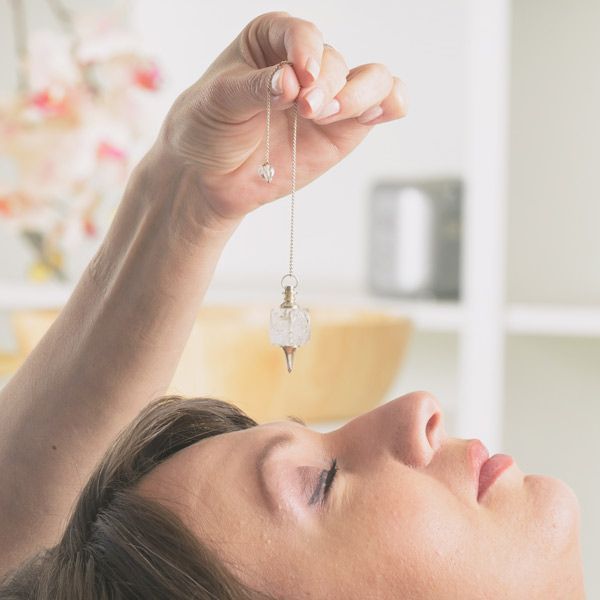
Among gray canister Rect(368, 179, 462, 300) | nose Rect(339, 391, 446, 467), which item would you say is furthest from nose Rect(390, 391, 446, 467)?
gray canister Rect(368, 179, 462, 300)

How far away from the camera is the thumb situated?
788 millimetres

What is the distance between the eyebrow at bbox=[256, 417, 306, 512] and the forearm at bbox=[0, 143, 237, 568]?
202 mm

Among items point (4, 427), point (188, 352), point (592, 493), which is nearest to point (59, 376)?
point (4, 427)

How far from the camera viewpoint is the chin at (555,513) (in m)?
0.87

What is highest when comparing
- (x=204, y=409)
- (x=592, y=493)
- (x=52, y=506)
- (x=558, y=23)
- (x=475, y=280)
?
(x=558, y=23)

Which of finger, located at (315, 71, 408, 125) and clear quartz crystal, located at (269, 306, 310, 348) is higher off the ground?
finger, located at (315, 71, 408, 125)

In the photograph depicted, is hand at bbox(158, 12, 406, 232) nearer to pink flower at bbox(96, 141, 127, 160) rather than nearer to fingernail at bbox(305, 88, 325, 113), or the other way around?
fingernail at bbox(305, 88, 325, 113)

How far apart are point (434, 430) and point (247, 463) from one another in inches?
6.6

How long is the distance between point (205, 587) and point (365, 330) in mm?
579

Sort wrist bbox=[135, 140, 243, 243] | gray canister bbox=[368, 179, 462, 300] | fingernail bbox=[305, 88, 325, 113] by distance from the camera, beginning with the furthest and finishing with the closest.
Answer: gray canister bbox=[368, 179, 462, 300] < wrist bbox=[135, 140, 243, 243] < fingernail bbox=[305, 88, 325, 113]

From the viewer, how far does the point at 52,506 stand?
1113 millimetres

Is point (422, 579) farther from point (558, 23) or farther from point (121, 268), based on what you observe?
point (558, 23)

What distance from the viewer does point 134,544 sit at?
89 cm

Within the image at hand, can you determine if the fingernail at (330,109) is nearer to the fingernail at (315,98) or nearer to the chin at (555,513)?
the fingernail at (315,98)
